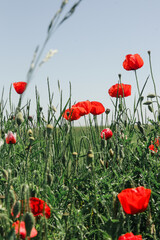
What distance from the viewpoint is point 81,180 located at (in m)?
1.63

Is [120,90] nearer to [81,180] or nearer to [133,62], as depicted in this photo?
[133,62]

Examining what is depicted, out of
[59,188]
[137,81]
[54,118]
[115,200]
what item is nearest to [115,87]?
[137,81]

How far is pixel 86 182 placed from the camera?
1.80 meters

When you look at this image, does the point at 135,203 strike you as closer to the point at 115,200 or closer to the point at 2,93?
the point at 115,200

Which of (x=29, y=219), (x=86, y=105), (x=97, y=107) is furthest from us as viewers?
(x=97, y=107)

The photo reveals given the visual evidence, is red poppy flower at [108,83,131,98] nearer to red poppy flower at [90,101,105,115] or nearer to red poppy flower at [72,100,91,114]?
red poppy flower at [90,101,105,115]

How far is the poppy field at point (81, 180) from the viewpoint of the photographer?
1.06 m

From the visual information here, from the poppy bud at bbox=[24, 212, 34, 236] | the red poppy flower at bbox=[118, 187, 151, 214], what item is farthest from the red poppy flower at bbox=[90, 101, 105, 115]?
the poppy bud at bbox=[24, 212, 34, 236]

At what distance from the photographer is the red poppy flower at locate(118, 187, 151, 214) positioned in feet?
3.46

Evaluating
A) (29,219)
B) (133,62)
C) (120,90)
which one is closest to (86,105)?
(120,90)

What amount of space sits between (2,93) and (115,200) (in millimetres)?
1496

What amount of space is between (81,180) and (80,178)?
2 centimetres

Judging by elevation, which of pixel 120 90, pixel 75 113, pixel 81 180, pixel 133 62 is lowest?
pixel 81 180

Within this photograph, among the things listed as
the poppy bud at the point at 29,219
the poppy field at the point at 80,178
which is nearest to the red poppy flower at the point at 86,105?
the poppy field at the point at 80,178
